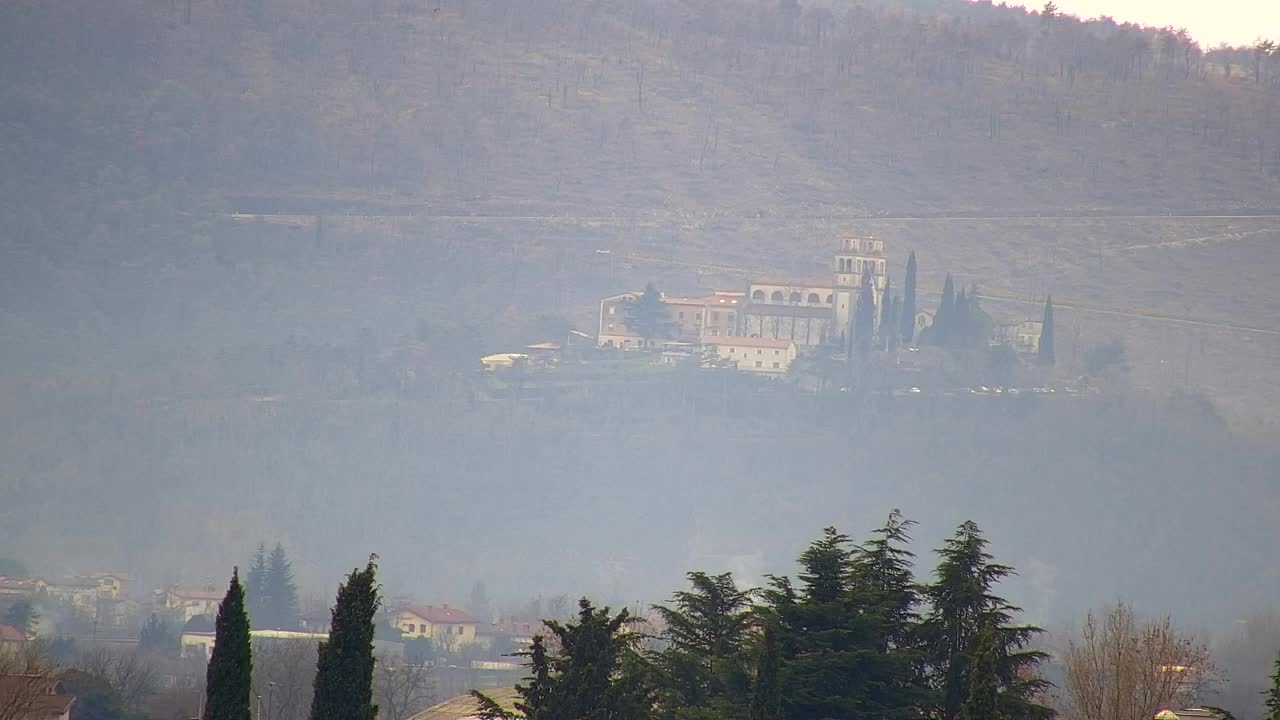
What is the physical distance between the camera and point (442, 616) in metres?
111

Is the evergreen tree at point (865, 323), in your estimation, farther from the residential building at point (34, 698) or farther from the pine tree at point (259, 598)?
the residential building at point (34, 698)

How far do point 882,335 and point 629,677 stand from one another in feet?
564

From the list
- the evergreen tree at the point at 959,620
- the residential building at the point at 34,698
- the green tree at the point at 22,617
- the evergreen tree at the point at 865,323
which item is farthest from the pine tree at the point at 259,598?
the evergreen tree at the point at 865,323

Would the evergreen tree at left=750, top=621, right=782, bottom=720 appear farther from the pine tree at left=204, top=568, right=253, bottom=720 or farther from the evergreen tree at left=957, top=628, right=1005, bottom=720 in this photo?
the pine tree at left=204, top=568, right=253, bottom=720

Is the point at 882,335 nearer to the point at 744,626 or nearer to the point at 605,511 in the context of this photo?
the point at 605,511

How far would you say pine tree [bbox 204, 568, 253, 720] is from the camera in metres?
26.1

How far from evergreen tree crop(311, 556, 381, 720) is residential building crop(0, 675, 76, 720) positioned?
36.9ft

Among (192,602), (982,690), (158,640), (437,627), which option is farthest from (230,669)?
(192,602)

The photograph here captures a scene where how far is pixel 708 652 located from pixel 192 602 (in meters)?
96.1

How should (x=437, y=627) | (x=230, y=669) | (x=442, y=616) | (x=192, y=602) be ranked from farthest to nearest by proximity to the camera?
1. (x=192, y=602)
2. (x=442, y=616)
3. (x=437, y=627)
4. (x=230, y=669)

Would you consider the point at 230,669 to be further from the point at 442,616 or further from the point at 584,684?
the point at 442,616

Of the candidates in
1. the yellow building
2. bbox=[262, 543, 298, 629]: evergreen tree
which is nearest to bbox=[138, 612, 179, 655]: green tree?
bbox=[262, 543, 298, 629]: evergreen tree

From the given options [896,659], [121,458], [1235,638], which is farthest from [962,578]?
[121,458]

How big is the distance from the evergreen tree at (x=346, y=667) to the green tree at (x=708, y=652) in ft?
17.4
